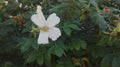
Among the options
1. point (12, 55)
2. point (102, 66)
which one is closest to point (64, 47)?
point (102, 66)

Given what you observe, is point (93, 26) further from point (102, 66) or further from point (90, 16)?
point (102, 66)

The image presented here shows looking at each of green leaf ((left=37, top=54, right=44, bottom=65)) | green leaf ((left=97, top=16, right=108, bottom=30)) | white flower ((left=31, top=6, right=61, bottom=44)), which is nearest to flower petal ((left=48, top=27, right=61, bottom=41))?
white flower ((left=31, top=6, right=61, bottom=44))

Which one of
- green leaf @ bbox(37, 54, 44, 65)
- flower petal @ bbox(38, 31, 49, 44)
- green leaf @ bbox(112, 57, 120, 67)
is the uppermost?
flower petal @ bbox(38, 31, 49, 44)

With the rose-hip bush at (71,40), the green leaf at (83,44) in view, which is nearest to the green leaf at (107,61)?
the rose-hip bush at (71,40)

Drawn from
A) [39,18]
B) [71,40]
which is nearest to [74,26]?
[71,40]

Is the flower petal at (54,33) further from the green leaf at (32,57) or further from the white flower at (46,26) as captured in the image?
the green leaf at (32,57)

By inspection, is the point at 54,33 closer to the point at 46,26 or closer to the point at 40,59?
the point at 46,26

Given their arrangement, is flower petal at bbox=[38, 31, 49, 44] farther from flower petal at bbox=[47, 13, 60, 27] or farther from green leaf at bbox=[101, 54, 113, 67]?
green leaf at bbox=[101, 54, 113, 67]
